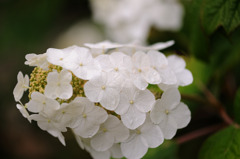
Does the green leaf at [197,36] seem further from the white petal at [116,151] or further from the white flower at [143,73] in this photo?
the white petal at [116,151]

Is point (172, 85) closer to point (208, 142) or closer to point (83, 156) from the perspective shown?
point (208, 142)

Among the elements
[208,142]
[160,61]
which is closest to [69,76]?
[160,61]

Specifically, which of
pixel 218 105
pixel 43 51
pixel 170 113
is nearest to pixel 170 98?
pixel 170 113

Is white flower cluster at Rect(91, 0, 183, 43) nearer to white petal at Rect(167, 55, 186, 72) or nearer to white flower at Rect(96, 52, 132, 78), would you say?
white petal at Rect(167, 55, 186, 72)

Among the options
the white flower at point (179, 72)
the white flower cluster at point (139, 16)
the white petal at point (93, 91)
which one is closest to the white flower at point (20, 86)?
the white petal at point (93, 91)

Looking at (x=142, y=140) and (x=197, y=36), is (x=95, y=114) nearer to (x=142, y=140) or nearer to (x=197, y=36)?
(x=142, y=140)

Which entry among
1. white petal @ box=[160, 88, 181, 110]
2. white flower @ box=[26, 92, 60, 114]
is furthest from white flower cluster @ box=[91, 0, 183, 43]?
white flower @ box=[26, 92, 60, 114]

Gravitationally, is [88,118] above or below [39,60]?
below
